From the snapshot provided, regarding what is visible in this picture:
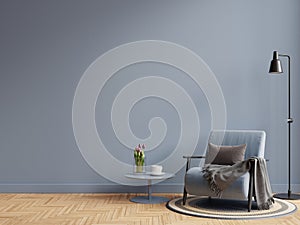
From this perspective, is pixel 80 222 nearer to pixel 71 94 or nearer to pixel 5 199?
pixel 5 199

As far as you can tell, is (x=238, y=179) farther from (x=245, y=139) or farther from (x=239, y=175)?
(x=245, y=139)

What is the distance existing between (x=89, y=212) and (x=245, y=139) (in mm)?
1855

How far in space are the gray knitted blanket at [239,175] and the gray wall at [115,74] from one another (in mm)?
1023

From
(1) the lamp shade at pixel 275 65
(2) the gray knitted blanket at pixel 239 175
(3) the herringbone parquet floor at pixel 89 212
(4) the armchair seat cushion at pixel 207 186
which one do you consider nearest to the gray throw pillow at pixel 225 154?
(2) the gray knitted blanket at pixel 239 175

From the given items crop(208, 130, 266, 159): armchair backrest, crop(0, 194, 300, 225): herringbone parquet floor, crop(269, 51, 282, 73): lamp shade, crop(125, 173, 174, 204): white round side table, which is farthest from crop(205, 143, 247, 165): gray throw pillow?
crop(269, 51, 282, 73): lamp shade

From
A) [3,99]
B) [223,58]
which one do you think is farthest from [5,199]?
[223,58]

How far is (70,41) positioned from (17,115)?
1091 mm

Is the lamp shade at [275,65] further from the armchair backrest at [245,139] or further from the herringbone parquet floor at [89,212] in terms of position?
the herringbone parquet floor at [89,212]

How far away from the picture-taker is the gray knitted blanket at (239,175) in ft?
14.9

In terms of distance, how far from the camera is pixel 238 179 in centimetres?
452

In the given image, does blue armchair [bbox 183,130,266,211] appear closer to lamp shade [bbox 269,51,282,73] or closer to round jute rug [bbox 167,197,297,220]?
round jute rug [bbox 167,197,297,220]

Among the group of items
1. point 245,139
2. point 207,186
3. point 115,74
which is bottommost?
point 207,186

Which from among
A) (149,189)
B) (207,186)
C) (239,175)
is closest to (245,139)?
(239,175)

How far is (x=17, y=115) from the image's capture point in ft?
18.6
